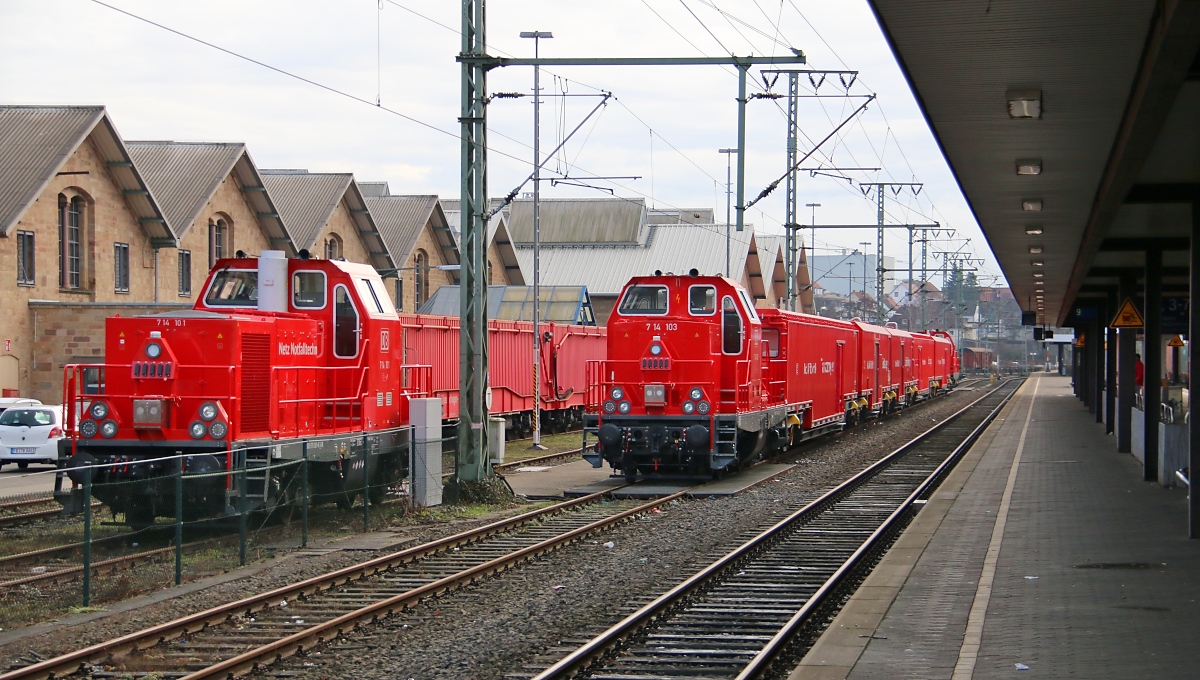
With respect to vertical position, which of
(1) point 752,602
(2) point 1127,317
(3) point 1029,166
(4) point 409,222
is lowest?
(1) point 752,602

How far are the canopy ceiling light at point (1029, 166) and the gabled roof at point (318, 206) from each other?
135 ft


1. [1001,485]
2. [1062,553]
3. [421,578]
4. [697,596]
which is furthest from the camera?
[1001,485]

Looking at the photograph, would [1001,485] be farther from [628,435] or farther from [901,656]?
[901,656]

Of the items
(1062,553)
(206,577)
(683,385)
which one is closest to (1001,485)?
(683,385)

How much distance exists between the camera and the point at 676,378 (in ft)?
71.5

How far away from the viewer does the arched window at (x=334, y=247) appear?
177 ft

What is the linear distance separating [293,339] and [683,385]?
26.1 ft

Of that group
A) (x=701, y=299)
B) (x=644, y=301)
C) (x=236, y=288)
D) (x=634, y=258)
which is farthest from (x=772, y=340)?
(x=634, y=258)

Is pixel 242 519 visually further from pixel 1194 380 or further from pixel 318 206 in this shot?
pixel 318 206

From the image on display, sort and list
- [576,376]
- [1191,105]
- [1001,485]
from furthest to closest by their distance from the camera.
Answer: [576,376] < [1001,485] < [1191,105]

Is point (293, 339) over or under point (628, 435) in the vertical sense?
over

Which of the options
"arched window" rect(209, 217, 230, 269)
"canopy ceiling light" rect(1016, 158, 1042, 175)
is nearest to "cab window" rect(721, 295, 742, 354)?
"canopy ceiling light" rect(1016, 158, 1042, 175)

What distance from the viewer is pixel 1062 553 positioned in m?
13.6

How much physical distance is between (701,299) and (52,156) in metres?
24.7
